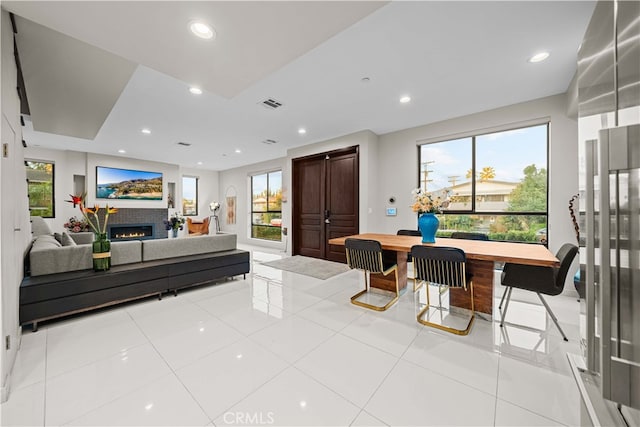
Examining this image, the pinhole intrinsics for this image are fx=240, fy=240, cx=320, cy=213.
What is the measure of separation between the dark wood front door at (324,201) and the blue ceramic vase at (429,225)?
88.8 inches

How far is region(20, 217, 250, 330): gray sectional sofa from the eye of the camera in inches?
94.0

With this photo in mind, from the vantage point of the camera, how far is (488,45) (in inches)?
95.8

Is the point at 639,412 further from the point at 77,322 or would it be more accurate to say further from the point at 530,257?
the point at 77,322

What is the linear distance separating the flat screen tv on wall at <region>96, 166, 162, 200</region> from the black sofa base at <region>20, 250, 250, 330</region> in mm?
5571

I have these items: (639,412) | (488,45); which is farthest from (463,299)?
(488,45)

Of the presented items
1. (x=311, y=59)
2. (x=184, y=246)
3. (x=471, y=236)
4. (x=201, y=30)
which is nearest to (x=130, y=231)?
(x=184, y=246)

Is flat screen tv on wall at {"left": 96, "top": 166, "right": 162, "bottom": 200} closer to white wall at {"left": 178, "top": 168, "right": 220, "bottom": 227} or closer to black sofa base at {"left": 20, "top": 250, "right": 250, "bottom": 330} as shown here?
white wall at {"left": 178, "top": 168, "right": 220, "bottom": 227}

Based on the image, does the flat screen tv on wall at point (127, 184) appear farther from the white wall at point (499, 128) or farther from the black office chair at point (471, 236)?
the black office chair at point (471, 236)

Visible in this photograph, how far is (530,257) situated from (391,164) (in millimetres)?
3359

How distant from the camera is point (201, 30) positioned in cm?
187

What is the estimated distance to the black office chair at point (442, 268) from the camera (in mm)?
2299

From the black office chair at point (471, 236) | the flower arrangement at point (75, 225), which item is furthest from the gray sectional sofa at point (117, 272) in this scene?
the black office chair at point (471, 236)

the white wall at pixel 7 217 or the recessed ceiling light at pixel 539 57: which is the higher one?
the recessed ceiling light at pixel 539 57

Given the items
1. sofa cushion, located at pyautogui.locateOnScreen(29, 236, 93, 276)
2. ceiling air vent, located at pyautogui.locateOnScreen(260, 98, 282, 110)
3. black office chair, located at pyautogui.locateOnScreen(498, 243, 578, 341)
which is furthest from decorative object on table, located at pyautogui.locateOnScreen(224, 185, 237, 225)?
black office chair, located at pyautogui.locateOnScreen(498, 243, 578, 341)
